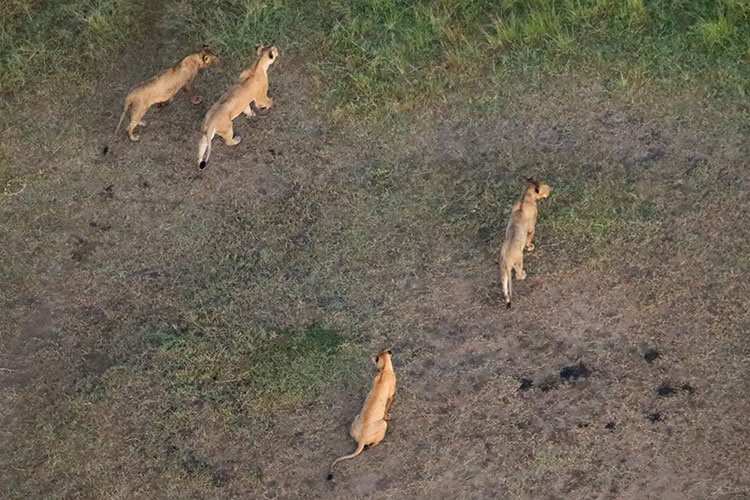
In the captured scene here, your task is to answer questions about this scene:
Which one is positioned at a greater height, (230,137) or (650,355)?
(230,137)

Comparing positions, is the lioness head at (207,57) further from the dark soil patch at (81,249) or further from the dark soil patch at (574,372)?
the dark soil patch at (574,372)

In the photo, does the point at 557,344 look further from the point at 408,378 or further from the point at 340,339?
the point at 340,339

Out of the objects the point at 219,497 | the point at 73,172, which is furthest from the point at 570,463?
the point at 73,172

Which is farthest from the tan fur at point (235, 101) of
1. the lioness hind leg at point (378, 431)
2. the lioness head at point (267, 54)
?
the lioness hind leg at point (378, 431)

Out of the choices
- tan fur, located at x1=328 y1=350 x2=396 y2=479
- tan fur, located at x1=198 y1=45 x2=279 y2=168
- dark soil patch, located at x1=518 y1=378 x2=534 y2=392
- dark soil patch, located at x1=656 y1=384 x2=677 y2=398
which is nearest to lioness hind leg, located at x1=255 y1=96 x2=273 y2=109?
tan fur, located at x1=198 y1=45 x2=279 y2=168

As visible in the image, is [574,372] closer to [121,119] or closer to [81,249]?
[81,249]

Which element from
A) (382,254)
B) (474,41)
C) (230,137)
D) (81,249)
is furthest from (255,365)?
(474,41)

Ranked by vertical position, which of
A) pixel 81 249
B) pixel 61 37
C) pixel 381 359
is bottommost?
pixel 381 359
